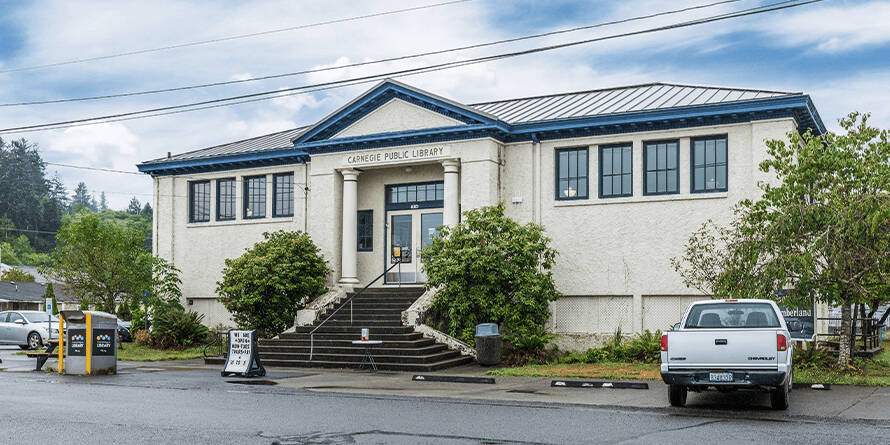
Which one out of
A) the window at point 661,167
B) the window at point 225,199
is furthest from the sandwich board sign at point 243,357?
the window at point 225,199

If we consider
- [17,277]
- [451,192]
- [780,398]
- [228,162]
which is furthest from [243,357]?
[17,277]

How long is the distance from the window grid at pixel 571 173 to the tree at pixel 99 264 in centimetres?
1465

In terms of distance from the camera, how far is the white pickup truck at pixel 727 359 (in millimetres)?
12547

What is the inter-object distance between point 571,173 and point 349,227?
7186mm

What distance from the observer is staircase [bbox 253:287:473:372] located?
70.1 ft

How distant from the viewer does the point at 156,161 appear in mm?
31797

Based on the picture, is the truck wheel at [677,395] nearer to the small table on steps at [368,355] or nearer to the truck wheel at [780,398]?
the truck wheel at [780,398]

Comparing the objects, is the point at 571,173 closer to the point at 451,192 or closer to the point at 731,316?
the point at 451,192

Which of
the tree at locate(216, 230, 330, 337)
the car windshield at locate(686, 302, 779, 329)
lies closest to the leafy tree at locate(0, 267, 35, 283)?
the tree at locate(216, 230, 330, 337)

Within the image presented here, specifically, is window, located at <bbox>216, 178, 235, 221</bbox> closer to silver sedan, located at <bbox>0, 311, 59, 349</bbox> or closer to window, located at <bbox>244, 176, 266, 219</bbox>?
window, located at <bbox>244, 176, 266, 219</bbox>

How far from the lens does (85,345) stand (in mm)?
20125

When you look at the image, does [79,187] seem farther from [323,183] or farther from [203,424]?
[203,424]

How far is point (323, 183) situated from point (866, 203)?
53.1 ft

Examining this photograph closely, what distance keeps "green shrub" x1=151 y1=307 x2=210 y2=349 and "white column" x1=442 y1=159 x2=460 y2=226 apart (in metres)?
9.59
